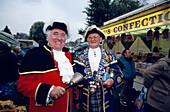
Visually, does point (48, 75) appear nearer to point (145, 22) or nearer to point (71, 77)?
point (71, 77)

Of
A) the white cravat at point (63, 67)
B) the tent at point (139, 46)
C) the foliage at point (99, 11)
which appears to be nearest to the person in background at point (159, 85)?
the white cravat at point (63, 67)

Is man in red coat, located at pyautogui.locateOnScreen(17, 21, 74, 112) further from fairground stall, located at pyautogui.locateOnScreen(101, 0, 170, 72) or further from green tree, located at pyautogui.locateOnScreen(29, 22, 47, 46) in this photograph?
green tree, located at pyautogui.locateOnScreen(29, 22, 47, 46)

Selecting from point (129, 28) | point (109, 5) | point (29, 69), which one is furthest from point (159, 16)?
point (109, 5)

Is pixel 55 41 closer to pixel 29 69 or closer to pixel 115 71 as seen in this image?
pixel 29 69

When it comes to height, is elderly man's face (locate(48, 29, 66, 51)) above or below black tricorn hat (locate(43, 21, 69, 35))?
below

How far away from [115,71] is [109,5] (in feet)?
48.7

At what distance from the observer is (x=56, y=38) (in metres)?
1.52

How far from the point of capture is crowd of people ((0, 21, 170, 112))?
120cm

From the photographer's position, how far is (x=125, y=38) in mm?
5215

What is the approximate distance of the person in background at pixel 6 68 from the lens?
2467 mm

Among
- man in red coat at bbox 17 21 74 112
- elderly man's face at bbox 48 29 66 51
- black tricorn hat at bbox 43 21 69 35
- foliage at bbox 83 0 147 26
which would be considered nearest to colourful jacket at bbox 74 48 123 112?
man in red coat at bbox 17 21 74 112

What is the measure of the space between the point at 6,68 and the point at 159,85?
363 centimetres

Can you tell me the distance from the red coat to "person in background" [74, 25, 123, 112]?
441mm

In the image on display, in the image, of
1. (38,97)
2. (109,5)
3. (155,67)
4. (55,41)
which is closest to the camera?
(38,97)
